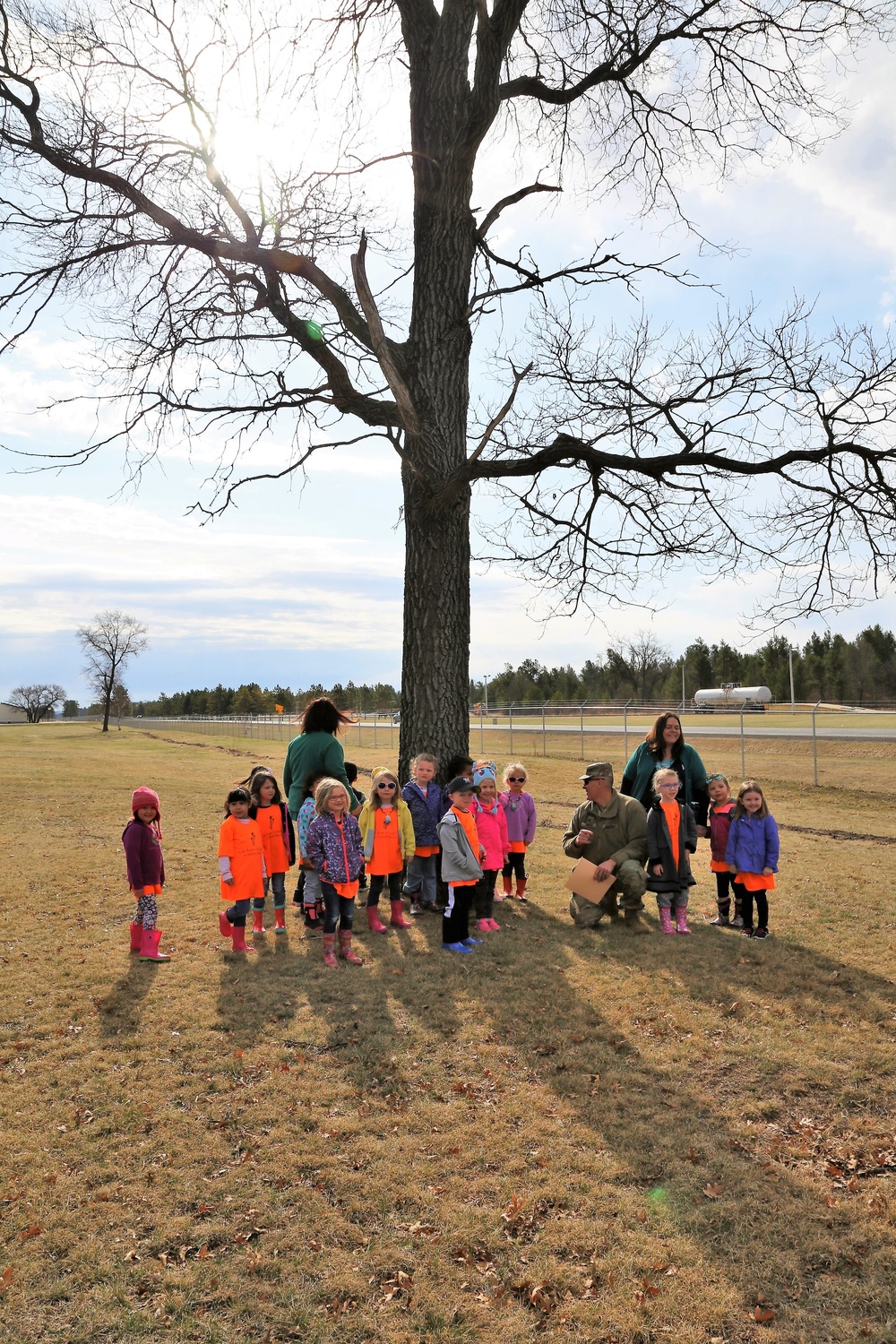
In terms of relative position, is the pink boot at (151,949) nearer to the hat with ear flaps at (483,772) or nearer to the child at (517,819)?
the hat with ear flaps at (483,772)

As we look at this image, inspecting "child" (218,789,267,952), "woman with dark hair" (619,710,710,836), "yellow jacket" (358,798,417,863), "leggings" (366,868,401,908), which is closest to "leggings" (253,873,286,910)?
"child" (218,789,267,952)

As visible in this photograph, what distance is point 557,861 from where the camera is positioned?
1109cm

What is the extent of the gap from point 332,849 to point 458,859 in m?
1.09

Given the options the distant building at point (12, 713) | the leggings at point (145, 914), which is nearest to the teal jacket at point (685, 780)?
the leggings at point (145, 914)

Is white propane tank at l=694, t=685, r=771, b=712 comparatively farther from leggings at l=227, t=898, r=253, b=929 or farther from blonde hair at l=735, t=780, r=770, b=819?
leggings at l=227, t=898, r=253, b=929

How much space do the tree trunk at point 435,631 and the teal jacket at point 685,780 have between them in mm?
1767

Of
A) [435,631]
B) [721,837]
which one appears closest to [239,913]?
[435,631]

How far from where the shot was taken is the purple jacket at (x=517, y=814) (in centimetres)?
862

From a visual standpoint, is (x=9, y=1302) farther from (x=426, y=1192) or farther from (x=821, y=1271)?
(x=821, y=1271)

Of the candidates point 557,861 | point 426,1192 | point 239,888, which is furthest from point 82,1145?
point 557,861

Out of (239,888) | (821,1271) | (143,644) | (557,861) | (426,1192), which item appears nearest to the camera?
(821,1271)

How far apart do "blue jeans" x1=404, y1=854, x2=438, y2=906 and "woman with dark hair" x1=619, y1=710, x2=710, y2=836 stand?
2110mm

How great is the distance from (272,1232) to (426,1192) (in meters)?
0.66

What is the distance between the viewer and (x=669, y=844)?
7496 mm
